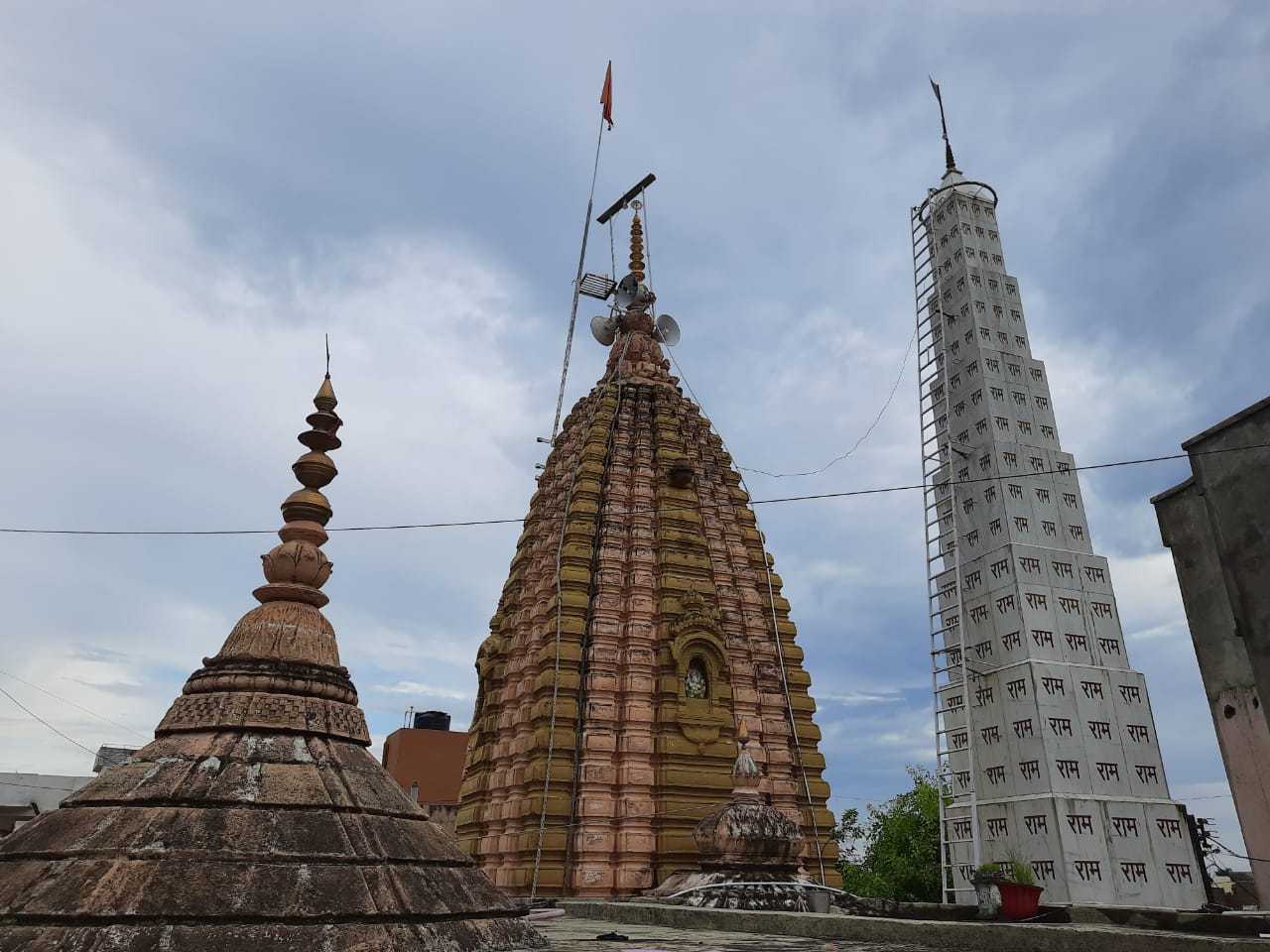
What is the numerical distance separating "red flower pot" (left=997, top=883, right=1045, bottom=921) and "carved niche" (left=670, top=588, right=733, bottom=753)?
890 cm

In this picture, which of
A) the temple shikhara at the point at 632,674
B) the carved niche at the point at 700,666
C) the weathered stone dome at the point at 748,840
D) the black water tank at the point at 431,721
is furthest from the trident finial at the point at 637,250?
the black water tank at the point at 431,721

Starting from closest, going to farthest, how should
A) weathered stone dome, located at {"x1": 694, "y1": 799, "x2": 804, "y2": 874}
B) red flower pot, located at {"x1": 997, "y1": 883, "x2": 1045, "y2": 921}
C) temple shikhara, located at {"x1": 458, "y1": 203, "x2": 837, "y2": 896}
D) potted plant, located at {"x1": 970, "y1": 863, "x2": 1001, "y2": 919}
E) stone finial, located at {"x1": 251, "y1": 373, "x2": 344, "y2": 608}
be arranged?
stone finial, located at {"x1": 251, "y1": 373, "x2": 344, "y2": 608} < red flower pot, located at {"x1": 997, "y1": 883, "x2": 1045, "y2": 921} < potted plant, located at {"x1": 970, "y1": 863, "x2": 1001, "y2": 919} < weathered stone dome, located at {"x1": 694, "y1": 799, "x2": 804, "y2": 874} < temple shikhara, located at {"x1": 458, "y1": 203, "x2": 837, "y2": 896}

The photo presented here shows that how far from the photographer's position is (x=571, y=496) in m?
19.7

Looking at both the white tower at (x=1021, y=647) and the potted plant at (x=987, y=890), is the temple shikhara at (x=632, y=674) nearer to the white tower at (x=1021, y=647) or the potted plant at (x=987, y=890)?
the white tower at (x=1021, y=647)

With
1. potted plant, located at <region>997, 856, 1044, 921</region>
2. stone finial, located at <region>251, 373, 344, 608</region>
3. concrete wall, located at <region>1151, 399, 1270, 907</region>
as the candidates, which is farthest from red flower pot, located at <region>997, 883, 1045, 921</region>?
stone finial, located at <region>251, 373, 344, 608</region>

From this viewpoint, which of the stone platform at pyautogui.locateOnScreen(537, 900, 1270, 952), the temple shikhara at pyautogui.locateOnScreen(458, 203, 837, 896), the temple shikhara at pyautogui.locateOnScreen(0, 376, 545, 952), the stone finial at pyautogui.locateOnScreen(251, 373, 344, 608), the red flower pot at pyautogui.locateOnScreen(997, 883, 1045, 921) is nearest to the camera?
the temple shikhara at pyautogui.locateOnScreen(0, 376, 545, 952)

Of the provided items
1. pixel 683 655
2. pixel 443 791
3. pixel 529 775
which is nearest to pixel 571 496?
pixel 683 655

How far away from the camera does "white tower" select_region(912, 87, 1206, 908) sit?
15.0m

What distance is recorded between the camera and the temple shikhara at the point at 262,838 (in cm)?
394

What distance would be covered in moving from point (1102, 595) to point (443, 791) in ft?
84.1

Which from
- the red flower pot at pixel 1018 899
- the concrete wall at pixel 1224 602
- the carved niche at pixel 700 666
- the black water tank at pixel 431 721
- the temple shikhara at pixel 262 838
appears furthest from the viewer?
the black water tank at pixel 431 721

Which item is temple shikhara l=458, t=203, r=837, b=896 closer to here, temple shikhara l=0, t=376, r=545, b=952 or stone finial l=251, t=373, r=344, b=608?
stone finial l=251, t=373, r=344, b=608

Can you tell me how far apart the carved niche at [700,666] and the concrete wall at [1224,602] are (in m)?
9.55

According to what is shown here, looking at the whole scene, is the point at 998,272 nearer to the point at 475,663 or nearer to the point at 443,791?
the point at 475,663
